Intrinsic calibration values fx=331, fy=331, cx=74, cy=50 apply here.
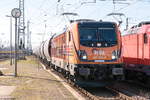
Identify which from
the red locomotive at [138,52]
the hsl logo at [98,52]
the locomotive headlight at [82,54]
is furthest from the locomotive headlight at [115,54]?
the red locomotive at [138,52]

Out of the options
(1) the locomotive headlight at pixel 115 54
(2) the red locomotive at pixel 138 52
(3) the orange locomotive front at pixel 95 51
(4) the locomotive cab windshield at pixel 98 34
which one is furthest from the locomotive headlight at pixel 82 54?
(2) the red locomotive at pixel 138 52

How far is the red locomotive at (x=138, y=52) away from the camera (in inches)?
661

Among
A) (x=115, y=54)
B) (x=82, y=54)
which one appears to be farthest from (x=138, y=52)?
(x=82, y=54)

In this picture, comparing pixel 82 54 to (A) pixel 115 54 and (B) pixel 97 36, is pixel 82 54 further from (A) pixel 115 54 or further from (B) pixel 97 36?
(A) pixel 115 54

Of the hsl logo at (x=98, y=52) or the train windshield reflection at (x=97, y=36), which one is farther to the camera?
the train windshield reflection at (x=97, y=36)

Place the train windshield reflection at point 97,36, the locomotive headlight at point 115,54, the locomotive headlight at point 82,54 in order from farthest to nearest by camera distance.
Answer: the train windshield reflection at point 97,36, the locomotive headlight at point 115,54, the locomotive headlight at point 82,54

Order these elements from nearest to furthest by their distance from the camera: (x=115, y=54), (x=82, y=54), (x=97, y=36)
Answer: (x=82, y=54) < (x=115, y=54) < (x=97, y=36)

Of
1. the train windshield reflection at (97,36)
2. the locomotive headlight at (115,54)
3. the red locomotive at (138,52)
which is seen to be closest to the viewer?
the locomotive headlight at (115,54)

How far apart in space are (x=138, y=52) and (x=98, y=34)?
3171 mm

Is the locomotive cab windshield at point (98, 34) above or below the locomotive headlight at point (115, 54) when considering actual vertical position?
above

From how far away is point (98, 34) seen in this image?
16.2 meters

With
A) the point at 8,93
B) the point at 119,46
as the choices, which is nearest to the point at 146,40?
the point at 119,46

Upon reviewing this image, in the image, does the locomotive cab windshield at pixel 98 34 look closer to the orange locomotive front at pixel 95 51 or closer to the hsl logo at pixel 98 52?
the orange locomotive front at pixel 95 51

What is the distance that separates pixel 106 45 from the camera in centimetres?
1586
